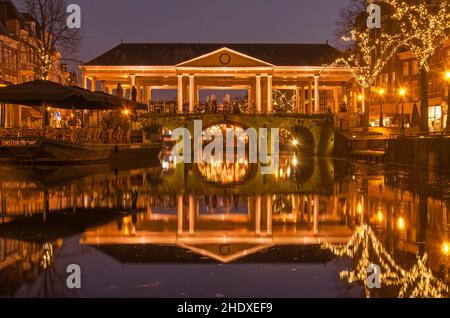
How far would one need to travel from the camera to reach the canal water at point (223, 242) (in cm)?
685

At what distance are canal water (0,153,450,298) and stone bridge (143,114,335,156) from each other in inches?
1409

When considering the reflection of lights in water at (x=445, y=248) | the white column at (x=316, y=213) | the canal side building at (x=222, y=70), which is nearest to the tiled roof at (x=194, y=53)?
the canal side building at (x=222, y=70)

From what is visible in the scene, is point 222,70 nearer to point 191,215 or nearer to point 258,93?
point 258,93

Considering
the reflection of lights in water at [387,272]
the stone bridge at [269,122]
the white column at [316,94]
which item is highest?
the white column at [316,94]

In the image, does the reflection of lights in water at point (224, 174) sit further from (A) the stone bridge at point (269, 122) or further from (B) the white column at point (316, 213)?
(A) the stone bridge at point (269, 122)

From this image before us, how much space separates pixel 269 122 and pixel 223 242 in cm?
4776

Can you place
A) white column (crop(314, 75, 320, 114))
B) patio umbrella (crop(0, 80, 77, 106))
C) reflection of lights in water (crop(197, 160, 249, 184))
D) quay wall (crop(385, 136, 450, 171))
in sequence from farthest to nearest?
1. white column (crop(314, 75, 320, 114))
2. patio umbrella (crop(0, 80, 77, 106))
3. quay wall (crop(385, 136, 450, 171))
4. reflection of lights in water (crop(197, 160, 249, 184))

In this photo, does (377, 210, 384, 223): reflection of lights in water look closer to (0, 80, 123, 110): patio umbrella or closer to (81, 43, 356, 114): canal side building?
(0, 80, 123, 110): patio umbrella

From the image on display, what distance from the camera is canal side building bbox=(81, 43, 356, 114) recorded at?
61062mm

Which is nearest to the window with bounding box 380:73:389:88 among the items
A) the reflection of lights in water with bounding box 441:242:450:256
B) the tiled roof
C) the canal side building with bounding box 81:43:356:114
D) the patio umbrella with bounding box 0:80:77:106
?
the canal side building with bounding box 81:43:356:114

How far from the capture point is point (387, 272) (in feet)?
24.6

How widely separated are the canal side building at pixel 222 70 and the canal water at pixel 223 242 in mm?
43924

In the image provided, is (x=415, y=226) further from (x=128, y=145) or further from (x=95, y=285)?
(x=128, y=145)
